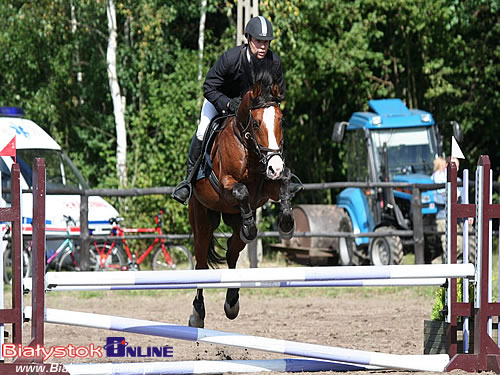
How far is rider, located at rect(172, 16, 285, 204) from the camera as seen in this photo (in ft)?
21.5

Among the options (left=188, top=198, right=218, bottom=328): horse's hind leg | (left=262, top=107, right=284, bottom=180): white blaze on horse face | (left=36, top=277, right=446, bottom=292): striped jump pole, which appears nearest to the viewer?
(left=36, top=277, right=446, bottom=292): striped jump pole

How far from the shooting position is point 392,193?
13.9m

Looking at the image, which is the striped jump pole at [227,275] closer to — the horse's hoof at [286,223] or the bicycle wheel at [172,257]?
the horse's hoof at [286,223]

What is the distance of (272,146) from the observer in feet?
20.2

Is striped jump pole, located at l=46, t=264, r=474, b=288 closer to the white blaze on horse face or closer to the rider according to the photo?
the white blaze on horse face

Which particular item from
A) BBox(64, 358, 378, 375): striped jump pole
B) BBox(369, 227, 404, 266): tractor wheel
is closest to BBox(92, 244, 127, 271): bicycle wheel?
BBox(369, 227, 404, 266): tractor wheel

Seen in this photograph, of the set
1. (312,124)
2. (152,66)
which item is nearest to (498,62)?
(312,124)

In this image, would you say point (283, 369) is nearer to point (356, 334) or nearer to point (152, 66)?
point (356, 334)

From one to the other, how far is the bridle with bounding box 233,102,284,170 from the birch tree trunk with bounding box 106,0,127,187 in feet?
37.1

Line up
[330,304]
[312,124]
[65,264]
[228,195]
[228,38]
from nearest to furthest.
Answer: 1. [228,195]
2. [330,304]
3. [65,264]
4. [228,38]
5. [312,124]

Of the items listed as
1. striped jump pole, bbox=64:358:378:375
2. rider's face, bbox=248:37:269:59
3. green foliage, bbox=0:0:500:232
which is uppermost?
green foliage, bbox=0:0:500:232

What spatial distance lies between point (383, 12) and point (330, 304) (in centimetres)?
911

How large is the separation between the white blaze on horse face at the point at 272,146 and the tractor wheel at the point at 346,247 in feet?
26.8

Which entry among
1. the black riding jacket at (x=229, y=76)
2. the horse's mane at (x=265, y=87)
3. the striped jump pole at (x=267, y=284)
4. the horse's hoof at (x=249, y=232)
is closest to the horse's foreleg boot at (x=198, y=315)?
the horse's hoof at (x=249, y=232)
